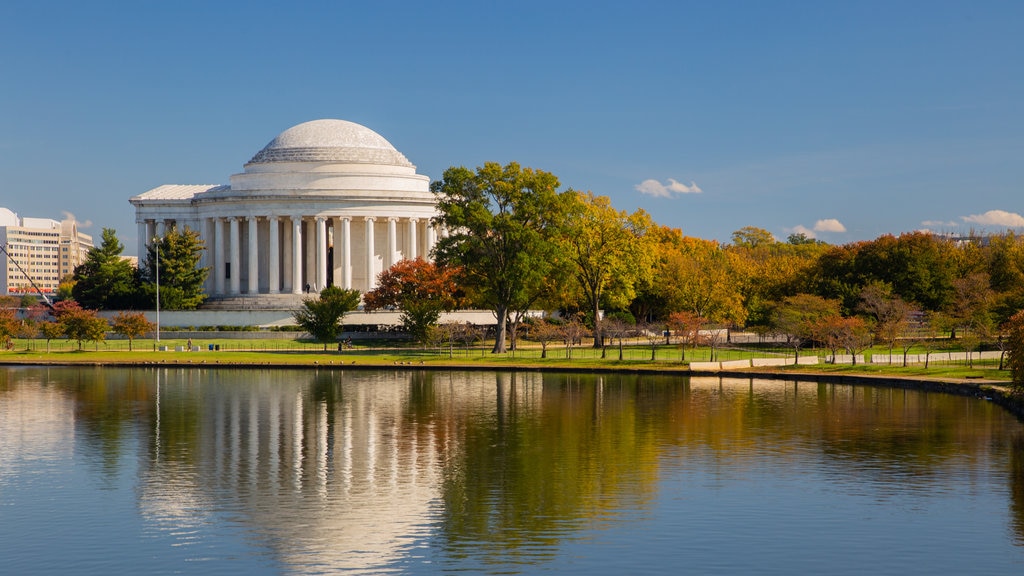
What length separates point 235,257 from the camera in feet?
383

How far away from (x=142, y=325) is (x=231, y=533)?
67.0m

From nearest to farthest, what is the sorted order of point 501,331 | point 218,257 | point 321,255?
point 501,331, point 321,255, point 218,257

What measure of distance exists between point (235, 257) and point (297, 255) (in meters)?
6.97

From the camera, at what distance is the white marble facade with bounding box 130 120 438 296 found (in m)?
115

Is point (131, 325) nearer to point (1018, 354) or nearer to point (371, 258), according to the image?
point (371, 258)

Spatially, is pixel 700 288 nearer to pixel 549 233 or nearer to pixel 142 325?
pixel 549 233

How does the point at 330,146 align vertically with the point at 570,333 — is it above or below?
above

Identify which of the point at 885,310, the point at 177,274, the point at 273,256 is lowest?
the point at 885,310

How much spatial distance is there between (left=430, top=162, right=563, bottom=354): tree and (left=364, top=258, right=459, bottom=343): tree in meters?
4.74

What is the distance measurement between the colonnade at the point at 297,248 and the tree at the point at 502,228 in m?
30.3

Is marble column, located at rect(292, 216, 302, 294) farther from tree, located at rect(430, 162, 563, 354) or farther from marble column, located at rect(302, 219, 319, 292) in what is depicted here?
tree, located at rect(430, 162, 563, 354)

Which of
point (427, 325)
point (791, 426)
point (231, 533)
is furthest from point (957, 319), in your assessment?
point (231, 533)

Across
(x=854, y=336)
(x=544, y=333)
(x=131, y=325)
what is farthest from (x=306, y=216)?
(x=854, y=336)

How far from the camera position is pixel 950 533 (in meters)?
28.7
